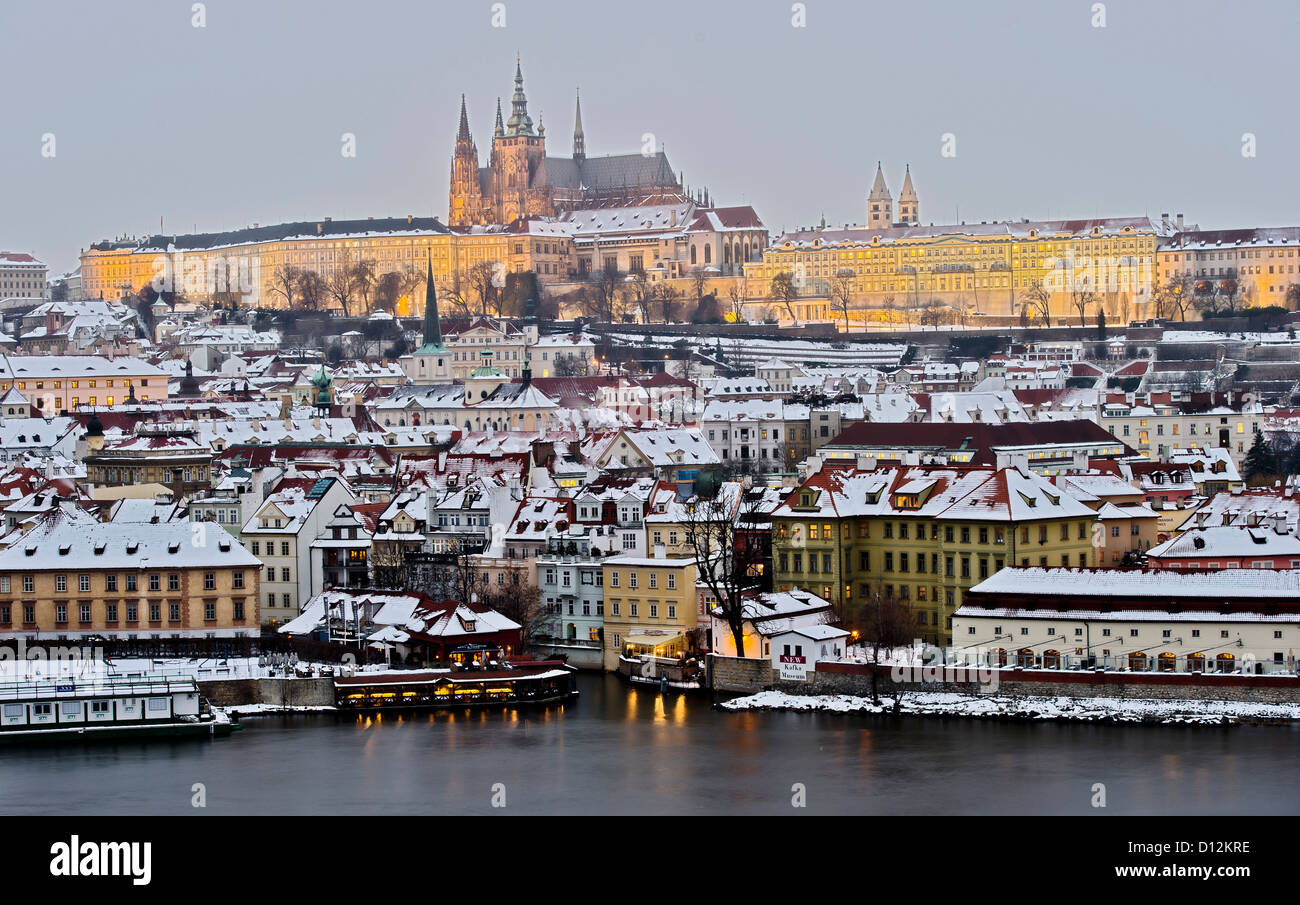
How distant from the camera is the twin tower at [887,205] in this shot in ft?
362

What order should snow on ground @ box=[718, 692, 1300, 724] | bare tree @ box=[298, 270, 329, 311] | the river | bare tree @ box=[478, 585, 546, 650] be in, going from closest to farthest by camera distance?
the river, snow on ground @ box=[718, 692, 1300, 724], bare tree @ box=[478, 585, 546, 650], bare tree @ box=[298, 270, 329, 311]

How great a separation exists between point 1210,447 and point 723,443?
9150mm

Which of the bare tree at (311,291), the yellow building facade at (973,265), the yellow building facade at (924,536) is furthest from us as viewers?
the bare tree at (311,291)

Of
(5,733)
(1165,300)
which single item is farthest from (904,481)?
(1165,300)

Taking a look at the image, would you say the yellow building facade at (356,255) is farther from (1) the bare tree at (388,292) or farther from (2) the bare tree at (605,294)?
(2) the bare tree at (605,294)

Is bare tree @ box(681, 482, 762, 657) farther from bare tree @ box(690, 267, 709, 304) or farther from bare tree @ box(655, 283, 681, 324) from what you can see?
bare tree @ box(690, 267, 709, 304)

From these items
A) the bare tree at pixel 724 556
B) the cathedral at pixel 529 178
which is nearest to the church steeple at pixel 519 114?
the cathedral at pixel 529 178

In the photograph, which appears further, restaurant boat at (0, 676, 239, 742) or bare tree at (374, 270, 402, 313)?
bare tree at (374, 270, 402, 313)

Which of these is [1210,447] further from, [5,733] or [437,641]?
[5,733]

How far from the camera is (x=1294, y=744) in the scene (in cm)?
2012

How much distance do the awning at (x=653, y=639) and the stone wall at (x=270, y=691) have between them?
328 centimetres

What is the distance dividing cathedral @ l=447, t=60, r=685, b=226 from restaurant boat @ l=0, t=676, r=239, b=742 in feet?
277

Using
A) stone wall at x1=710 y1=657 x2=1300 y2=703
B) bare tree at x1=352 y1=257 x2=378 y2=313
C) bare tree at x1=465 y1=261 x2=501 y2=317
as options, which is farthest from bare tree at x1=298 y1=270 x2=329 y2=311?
stone wall at x1=710 y1=657 x2=1300 y2=703

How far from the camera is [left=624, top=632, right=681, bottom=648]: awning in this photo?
24500mm
